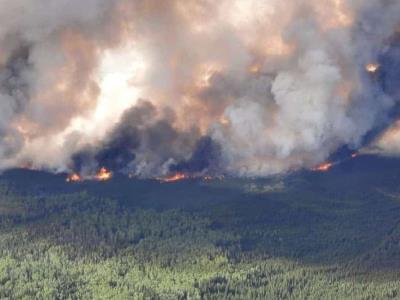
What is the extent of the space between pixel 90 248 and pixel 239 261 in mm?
15051

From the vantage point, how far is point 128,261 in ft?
468

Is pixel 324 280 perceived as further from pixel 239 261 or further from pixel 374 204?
pixel 374 204

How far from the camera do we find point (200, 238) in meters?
150

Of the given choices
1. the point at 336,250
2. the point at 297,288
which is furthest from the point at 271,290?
the point at 336,250

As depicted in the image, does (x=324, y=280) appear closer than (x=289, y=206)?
Yes

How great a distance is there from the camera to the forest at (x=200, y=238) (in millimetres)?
136125

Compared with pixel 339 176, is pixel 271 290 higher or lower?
lower

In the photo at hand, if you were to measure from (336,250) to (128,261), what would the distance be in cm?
2126

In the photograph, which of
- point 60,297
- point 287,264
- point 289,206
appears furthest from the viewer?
point 289,206

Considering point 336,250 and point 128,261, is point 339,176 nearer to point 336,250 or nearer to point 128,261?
point 336,250

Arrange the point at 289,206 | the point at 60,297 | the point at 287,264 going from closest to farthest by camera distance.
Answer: the point at 60,297 → the point at 287,264 → the point at 289,206

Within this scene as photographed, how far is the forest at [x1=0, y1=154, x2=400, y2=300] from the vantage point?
447ft

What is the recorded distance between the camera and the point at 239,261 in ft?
472

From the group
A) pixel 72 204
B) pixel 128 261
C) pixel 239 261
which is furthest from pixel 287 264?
pixel 72 204
